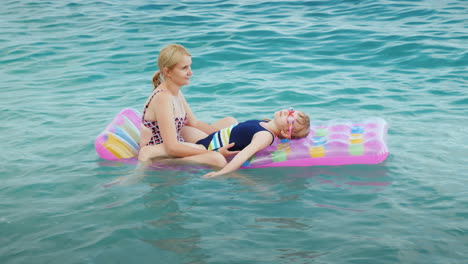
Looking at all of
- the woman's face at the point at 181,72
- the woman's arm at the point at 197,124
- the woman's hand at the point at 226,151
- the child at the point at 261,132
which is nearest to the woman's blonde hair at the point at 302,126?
the child at the point at 261,132

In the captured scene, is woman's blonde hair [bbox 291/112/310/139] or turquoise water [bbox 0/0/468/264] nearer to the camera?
turquoise water [bbox 0/0/468/264]

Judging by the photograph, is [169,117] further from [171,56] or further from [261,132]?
[261,132]

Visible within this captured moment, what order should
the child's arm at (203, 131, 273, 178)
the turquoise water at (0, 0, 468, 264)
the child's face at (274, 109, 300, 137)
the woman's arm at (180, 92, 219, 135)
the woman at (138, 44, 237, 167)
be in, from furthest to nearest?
1. the woman's arm at (180, 92, 219, 135)
2. the child's face at (274, 109, 300, 137)
3. the woman at (138, 44, 237, 167)
4. the child's arm at (203, 131, 273, 178)
5. the turquoise water at (0, 0, 468, 264)

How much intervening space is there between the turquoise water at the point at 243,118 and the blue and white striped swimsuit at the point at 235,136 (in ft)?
1.15

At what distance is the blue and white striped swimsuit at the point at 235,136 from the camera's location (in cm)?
529

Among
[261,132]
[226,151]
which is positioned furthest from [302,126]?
[226,151]

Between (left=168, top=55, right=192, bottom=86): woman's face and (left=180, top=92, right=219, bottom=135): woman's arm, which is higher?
(left=168, top=55, right=192, bottom=86): woman's face

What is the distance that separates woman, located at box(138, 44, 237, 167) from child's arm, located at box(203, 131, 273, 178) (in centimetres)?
20

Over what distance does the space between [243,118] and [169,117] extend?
2136 millimetres

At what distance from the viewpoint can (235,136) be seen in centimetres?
536

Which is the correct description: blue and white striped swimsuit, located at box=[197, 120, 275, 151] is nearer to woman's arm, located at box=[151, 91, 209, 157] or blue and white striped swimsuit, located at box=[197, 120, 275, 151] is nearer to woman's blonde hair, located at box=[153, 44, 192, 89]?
woman's arm, located at box=[151, 91, 209, 157]

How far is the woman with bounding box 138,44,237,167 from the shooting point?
5062 mm

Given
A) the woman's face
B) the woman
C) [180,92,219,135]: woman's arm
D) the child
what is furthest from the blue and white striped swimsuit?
the woman's face

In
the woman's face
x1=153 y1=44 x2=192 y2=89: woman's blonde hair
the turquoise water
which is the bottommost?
the turquoise water
